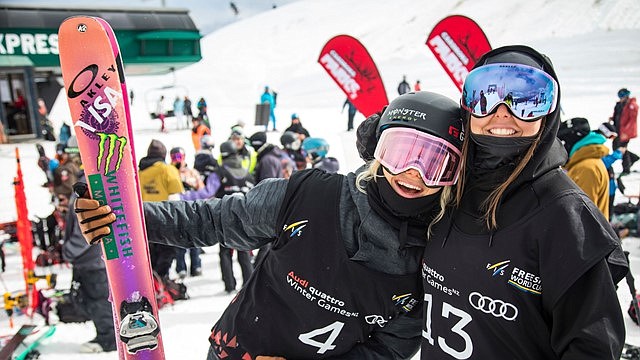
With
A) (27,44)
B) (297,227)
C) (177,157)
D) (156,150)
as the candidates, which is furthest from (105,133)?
(27,44)

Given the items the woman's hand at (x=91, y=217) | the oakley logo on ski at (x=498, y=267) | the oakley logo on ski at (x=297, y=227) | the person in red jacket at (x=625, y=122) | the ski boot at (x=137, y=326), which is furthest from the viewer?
the person in red jacket at (x=625, y=122)

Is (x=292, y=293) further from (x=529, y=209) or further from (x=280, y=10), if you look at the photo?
(x=280, y=10)

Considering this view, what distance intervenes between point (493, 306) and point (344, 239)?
560 millimetres

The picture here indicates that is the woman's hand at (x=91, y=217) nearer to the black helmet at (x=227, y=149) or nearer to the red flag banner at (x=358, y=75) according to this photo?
the black helmet at (x=227, y=149)

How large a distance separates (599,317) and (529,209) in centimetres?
36

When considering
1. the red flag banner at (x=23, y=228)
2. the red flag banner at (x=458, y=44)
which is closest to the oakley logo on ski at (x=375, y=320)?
the red flag banner at (x=458, y=44)

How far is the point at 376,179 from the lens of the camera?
6.22 feet

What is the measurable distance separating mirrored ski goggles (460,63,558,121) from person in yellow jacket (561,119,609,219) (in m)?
2.88

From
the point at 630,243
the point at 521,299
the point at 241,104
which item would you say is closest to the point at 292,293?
the point at 521,299

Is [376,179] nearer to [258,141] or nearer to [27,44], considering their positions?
[258,141]

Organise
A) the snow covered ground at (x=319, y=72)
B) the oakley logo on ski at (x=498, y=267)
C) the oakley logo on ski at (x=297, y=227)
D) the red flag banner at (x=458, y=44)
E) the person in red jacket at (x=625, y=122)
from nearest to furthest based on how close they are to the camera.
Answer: the oakley logo on ski at (x=498, y=267) → the oakley logo on ski at (x=297, y=227) → the snow covered ground at (x=319, y=72) → the red flag banner at (x=458, y=44) → the person in red jacket at (x=625, y=122)

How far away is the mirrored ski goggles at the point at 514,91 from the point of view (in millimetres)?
1641

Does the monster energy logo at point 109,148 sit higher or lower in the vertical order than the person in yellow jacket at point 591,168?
higher

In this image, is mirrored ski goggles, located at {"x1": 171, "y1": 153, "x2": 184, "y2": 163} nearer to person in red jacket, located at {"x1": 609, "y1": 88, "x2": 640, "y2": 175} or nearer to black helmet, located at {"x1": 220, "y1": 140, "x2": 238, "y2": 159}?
black helmet, located at {"x1": 220, "y1": 140, "x2": 238, "y2": 159}
